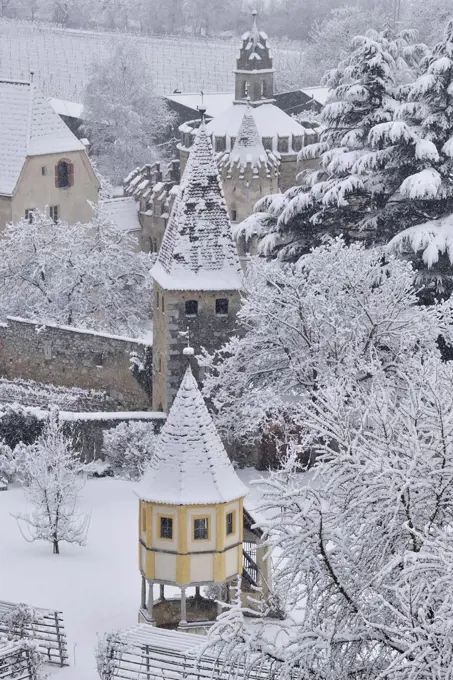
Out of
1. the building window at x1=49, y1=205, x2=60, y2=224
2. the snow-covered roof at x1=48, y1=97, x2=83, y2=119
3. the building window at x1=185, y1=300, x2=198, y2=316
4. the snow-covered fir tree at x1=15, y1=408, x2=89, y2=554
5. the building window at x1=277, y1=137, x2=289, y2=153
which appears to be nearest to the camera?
the snow-covered fir tree at x1=15, y1=408, x2=89, y2=554

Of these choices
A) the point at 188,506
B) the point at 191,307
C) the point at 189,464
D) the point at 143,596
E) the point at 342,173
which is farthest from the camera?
the point at 342,173

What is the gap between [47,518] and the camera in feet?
116

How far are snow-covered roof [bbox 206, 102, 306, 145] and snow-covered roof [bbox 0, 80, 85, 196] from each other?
777 cm

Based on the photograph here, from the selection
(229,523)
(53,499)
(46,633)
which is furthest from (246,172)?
(46,633)

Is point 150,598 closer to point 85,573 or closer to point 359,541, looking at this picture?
point 85,573

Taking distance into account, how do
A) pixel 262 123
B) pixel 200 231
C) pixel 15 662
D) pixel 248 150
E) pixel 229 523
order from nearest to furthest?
pixel 15 662
pixel 229 523
pixel 200 231
pixel 248 150
pixel 262 123

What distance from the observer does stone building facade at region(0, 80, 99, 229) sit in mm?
59750

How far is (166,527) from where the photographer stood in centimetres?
2998

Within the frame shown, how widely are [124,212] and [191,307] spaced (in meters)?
25.3

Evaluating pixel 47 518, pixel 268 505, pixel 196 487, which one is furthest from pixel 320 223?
pixel 268 505

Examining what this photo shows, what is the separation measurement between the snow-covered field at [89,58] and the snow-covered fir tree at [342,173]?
62.5 m

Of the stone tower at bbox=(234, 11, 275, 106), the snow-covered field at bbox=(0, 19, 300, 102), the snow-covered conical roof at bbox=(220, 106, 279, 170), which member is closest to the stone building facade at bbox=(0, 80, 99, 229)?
the snow-covered conical roof at bbox=(220, 106, 279, 170)

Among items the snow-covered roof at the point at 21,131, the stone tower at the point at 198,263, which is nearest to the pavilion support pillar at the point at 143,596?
the stone tower at the point at 198,263

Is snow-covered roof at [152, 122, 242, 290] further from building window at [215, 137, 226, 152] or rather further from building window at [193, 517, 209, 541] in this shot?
building window at [215, 137, 226, 152]
